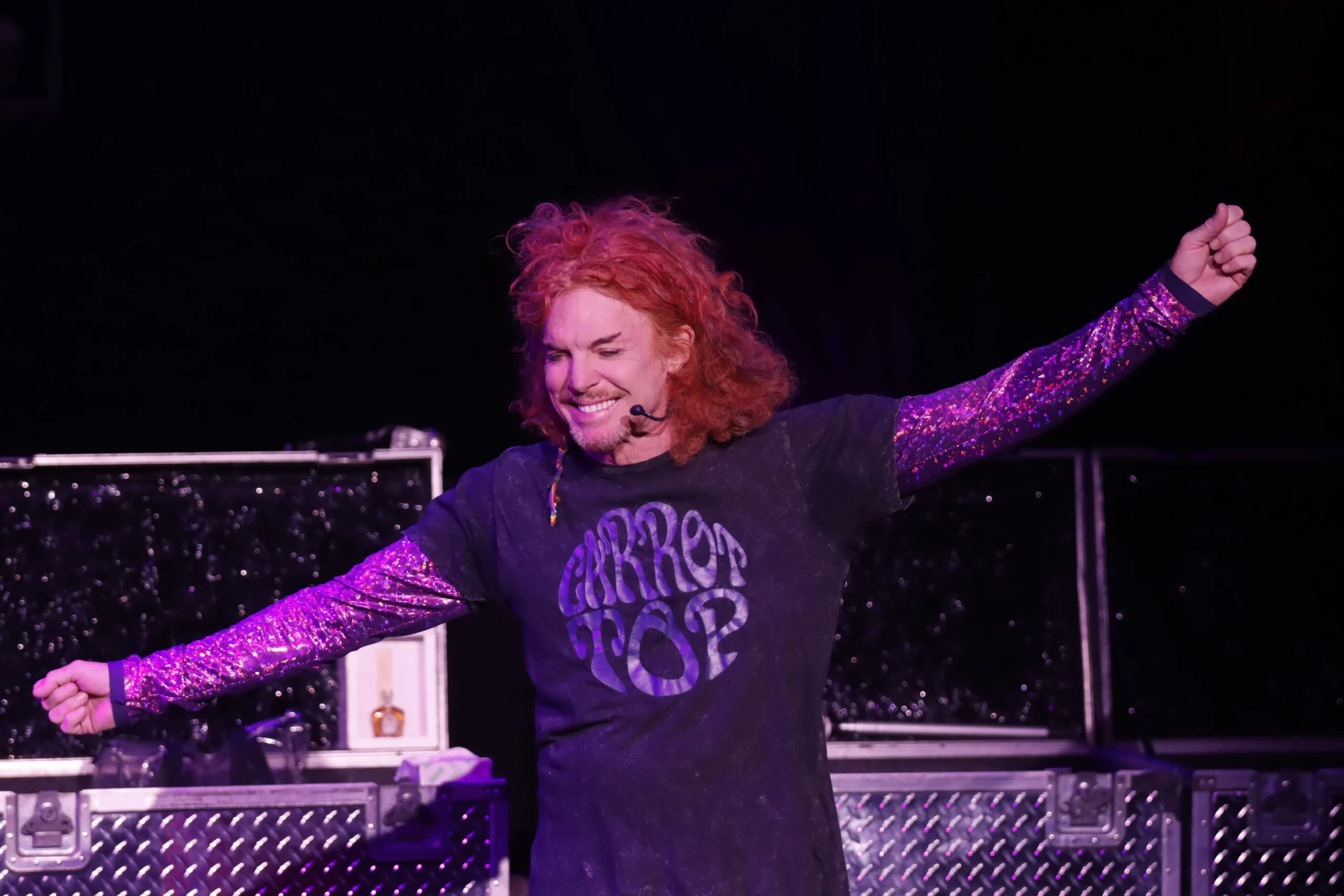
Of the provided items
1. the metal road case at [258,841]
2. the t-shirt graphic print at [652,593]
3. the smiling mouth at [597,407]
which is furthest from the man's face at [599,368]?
the metal road case at [258,841]

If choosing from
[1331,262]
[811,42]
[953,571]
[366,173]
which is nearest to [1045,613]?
[953,571]

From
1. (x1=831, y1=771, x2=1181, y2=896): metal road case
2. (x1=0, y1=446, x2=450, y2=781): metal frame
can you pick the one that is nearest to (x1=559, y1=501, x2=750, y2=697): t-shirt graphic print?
(x1=831, y1=771, x2=1181, y2=896): metal road case

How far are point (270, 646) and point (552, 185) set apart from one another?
1.34m

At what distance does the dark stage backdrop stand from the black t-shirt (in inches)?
40.3

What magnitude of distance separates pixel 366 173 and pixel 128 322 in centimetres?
62

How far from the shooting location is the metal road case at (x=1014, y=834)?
2.26 metres

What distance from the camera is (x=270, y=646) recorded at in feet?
6.33

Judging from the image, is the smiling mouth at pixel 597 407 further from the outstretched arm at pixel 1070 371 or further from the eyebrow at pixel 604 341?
the outstretched arm at pixel 1070 371

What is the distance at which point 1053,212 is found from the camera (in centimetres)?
293

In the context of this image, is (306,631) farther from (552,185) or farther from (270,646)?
(552,185)

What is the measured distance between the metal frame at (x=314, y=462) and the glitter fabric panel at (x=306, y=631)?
1.80 ft

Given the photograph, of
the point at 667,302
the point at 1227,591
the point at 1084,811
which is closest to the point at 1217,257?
the point at 667,302

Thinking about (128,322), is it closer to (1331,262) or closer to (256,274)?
(256,274)

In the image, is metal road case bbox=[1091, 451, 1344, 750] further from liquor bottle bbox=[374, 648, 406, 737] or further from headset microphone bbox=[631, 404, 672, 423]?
liquor bottle bbox=[374, 648, 406, 737]
